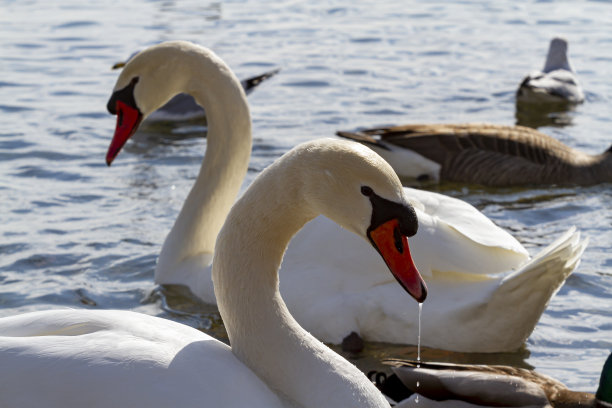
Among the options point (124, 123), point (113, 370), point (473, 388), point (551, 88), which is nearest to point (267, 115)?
point (551, 88)

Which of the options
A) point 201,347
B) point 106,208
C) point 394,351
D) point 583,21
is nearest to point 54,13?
point 583,21

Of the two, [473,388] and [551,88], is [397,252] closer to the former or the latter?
[473,388]

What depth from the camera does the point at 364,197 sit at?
3.30 m

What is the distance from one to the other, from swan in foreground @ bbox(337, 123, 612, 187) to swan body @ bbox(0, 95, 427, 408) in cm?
535

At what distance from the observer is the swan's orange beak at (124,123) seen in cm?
619

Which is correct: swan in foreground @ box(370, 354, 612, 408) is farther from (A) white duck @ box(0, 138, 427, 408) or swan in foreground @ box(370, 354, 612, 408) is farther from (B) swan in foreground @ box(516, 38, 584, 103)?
(B) swan in foreground @ box(516, 38, 584, 103)

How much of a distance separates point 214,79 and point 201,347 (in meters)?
2.84

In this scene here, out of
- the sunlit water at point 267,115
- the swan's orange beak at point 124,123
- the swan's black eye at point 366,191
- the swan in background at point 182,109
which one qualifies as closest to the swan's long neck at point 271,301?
the swan's black eye at point 366,191

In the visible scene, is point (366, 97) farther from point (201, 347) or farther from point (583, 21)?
point (201, 347)

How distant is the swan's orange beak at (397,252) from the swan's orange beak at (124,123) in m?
3.16

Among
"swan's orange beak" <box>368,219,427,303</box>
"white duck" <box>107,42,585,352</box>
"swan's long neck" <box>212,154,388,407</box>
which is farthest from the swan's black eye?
"white duck" <box>107,42,585,352</box>

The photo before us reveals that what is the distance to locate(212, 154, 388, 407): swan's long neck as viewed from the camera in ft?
11.2

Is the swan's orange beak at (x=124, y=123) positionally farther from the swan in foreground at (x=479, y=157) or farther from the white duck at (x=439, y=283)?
the swan in foreground at (x=479, y=157)

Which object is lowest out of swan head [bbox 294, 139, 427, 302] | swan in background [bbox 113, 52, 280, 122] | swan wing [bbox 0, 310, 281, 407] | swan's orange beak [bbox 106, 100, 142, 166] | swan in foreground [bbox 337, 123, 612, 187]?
swan in background [bbox 113, 52, 280, 122]
